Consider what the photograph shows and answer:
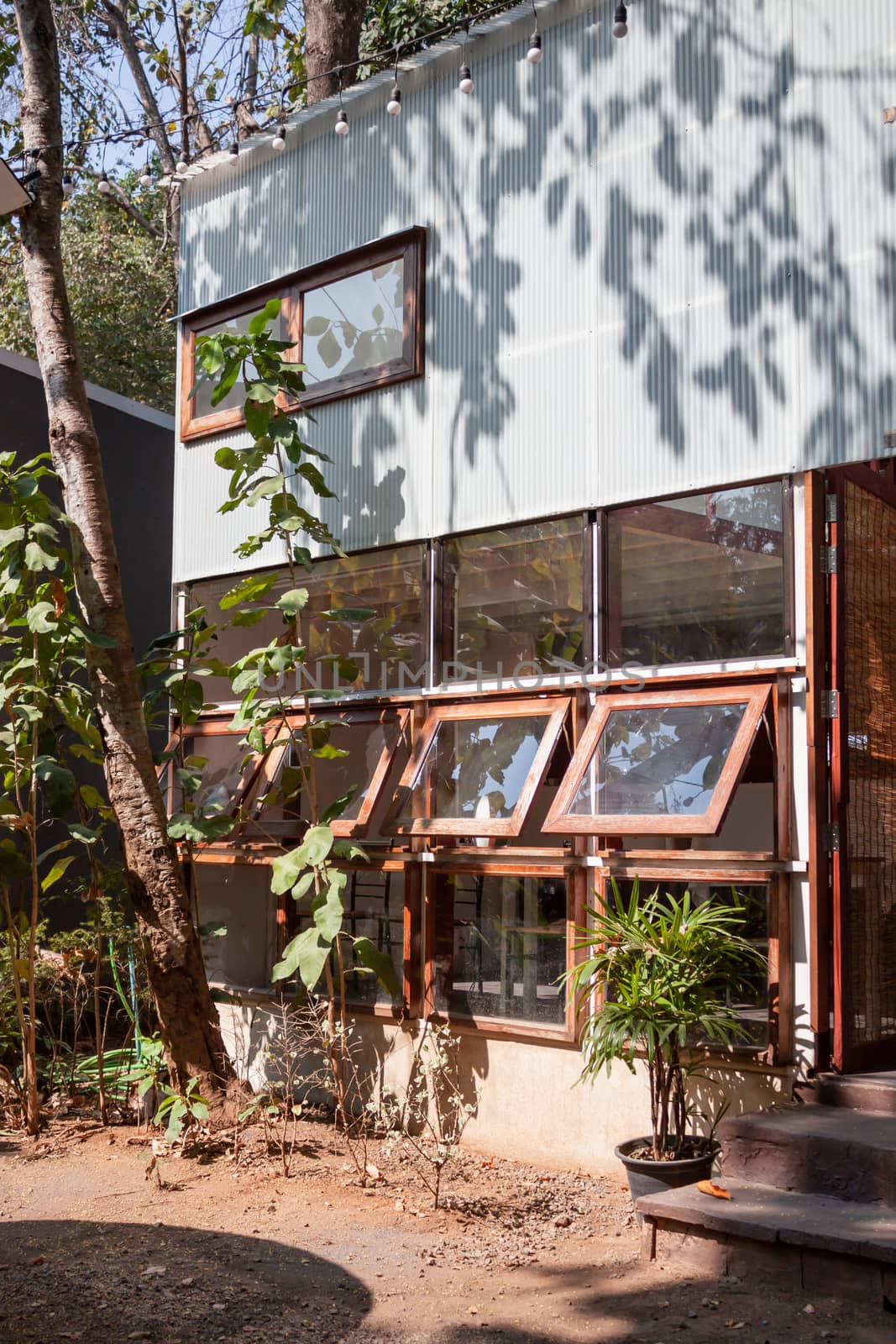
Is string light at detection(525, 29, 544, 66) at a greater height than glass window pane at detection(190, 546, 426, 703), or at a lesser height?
greater

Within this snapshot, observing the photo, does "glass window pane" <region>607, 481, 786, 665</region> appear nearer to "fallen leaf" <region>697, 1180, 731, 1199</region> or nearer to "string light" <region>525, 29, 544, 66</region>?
"fallen leaf" <region>697, 1180, 731, 1199</region>

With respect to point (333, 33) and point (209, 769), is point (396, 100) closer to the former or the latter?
point (333, 33)

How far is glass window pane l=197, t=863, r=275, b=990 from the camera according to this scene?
688cm

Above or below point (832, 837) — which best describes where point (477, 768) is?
above

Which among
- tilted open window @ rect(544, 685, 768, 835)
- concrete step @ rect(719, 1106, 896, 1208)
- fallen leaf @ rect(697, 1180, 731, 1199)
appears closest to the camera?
concrete step @ rect(719, 1106, 896, 1208)

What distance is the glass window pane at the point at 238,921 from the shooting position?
6.88m

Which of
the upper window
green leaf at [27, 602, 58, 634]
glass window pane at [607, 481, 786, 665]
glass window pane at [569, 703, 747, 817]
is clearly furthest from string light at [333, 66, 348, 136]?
glass window pane at [569, 703, 747, 817]

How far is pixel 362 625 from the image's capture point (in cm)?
668

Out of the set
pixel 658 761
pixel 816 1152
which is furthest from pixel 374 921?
pixel 816 1152

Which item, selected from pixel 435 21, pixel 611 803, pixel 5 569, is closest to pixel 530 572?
pixel 611 803

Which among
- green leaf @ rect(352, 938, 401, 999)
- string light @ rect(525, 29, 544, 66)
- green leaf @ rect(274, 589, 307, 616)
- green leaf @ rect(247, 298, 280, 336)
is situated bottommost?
green leaf @ rect(352, 938, 401, 999)

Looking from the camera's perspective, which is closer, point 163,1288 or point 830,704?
point 163,1288

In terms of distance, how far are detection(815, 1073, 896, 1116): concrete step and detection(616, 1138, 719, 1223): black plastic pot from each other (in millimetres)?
477

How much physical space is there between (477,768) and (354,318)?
259 cm
